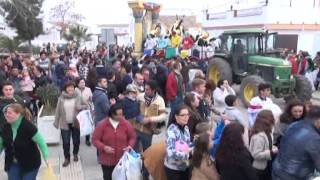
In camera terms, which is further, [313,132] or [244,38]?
[244,38]

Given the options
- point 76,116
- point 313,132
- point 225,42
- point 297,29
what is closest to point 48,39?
point 297,29

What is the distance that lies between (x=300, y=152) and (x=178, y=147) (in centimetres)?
131

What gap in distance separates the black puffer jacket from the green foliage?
20.1 ft

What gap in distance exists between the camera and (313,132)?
428 cm

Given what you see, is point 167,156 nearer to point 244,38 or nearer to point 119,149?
point 119,149

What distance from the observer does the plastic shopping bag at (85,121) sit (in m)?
7.65

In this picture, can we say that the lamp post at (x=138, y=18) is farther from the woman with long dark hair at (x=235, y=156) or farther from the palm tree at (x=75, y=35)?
the palm tree at (x=75, y=35)

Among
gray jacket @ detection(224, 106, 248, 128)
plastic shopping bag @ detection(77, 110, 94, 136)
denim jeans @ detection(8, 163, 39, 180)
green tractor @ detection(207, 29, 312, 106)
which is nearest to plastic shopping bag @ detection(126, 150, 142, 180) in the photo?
denim jeans @ detection(8, 163, 39, 180)

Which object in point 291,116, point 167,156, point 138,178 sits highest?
point 291,116

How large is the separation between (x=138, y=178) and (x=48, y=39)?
200 ft

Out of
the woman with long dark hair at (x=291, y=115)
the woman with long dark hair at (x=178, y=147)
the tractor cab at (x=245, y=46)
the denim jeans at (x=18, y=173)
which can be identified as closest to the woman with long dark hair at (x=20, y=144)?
the denim jeans at (x=18, y=173)

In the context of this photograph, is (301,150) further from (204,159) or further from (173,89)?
(173,89)

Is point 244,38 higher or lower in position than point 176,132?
higher

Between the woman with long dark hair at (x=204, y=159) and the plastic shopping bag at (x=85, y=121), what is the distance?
340 cm
